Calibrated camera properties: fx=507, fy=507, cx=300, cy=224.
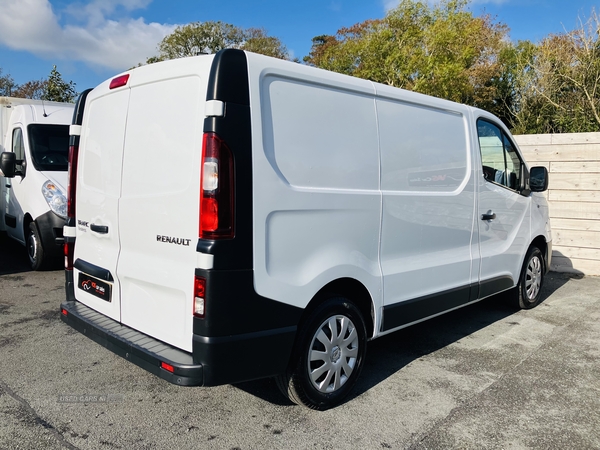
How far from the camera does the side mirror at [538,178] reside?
A: 18.1 ft

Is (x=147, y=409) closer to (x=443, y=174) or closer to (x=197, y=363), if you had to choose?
(x=197, y=363)

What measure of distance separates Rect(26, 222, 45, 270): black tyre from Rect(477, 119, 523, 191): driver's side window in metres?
5.73

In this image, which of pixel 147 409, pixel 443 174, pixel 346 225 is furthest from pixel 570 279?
pixel 147 409

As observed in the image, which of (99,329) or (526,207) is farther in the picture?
(526,207)

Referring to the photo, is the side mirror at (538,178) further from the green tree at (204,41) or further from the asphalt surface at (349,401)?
the green tree at (204,41)

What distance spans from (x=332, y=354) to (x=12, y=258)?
22.7 feet

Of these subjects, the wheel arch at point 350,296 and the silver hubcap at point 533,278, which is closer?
the wheel arch at point 350,296

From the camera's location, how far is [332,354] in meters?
3.33

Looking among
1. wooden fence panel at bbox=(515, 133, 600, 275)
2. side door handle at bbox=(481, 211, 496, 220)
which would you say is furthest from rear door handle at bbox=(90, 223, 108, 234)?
wooden fence panel at bbox=(515, 133, 600, 275)

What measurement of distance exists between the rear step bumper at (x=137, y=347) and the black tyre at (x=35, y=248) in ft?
12.2

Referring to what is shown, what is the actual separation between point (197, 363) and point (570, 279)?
686cm

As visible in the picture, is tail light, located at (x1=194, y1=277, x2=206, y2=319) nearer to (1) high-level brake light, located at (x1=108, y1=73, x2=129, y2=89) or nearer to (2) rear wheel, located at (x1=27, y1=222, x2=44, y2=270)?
(1) high-level brake light, located at (x1=108, y1=73, x2=129, y2=89)

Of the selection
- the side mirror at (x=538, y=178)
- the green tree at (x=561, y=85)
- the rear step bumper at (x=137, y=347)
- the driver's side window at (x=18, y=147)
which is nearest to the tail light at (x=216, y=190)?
the rear step bumper at (x=137, y=347)

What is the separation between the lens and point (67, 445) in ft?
9.28
